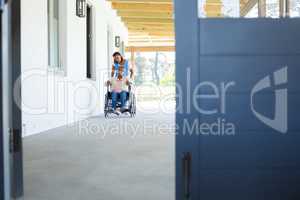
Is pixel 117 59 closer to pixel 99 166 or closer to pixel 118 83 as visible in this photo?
pixel 118 83

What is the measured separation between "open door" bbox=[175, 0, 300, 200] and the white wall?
3347 mm

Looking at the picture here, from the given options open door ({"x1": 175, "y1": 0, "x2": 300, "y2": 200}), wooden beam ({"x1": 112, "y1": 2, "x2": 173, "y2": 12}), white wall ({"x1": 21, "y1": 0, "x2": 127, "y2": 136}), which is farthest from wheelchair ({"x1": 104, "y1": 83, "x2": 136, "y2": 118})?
open door ({"x1": 175, "y1": 0, "x2": 300, "y2": 200})

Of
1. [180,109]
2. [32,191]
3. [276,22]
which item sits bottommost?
[32,191]

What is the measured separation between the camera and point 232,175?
5.61ft

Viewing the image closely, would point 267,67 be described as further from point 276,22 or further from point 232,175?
point 232,175

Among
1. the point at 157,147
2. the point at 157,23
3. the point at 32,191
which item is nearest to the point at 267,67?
the point at 32,191

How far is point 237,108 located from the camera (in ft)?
5.58

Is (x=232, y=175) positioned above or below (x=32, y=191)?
above

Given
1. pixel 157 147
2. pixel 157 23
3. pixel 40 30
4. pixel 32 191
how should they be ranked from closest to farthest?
pixel 32 191 → pixel 157 147 → pixel 40 30 → pixel 157 23

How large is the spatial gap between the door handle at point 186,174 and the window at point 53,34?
446 centimetres

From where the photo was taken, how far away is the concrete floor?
2.31m

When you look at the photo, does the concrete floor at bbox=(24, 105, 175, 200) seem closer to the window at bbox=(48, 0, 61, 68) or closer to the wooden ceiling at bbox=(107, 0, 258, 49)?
the window at bbox=(48, 0, 61, 68)

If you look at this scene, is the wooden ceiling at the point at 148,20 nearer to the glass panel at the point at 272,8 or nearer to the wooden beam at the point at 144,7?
the wooden beam at the point at 144,7

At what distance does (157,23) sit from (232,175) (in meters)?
10.9
